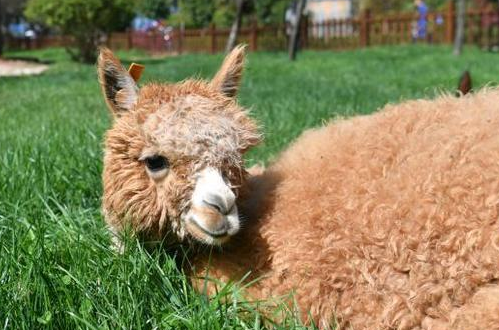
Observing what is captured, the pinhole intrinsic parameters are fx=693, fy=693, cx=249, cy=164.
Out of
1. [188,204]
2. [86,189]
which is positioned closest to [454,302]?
[188,204]

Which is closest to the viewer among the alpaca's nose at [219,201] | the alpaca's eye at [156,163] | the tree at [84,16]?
the alpaca's nose at [219,201]

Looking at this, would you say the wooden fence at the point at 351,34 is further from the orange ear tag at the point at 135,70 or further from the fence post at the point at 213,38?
the orange ear tag at the point at 135,70

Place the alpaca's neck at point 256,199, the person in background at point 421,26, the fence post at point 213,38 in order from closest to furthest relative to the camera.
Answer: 1. the alpaca's neck at point 256,199
2. the person in background at point 421,26
3. the fence post at point 213,38

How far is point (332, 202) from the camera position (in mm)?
2346

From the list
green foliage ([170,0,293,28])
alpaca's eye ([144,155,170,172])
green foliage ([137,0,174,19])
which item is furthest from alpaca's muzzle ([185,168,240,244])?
green foliage ([137,0,174,19])

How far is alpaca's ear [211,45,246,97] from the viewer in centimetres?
267

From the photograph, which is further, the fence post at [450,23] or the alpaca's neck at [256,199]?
the fence post at [450,23]

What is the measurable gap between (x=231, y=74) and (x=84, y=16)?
75.4 feet

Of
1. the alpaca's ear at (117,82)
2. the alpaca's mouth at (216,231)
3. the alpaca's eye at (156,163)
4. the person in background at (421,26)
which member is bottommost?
the alpaca's mouth at (216,231)

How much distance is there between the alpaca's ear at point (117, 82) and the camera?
101 inches

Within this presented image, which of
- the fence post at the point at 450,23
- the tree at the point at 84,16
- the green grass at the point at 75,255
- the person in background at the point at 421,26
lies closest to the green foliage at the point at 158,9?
the person in background at the point at 421,26

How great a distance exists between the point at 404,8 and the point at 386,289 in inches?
1885

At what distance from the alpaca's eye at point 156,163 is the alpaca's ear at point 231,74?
0.45 metres

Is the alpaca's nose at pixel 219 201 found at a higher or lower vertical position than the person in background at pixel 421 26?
lower
